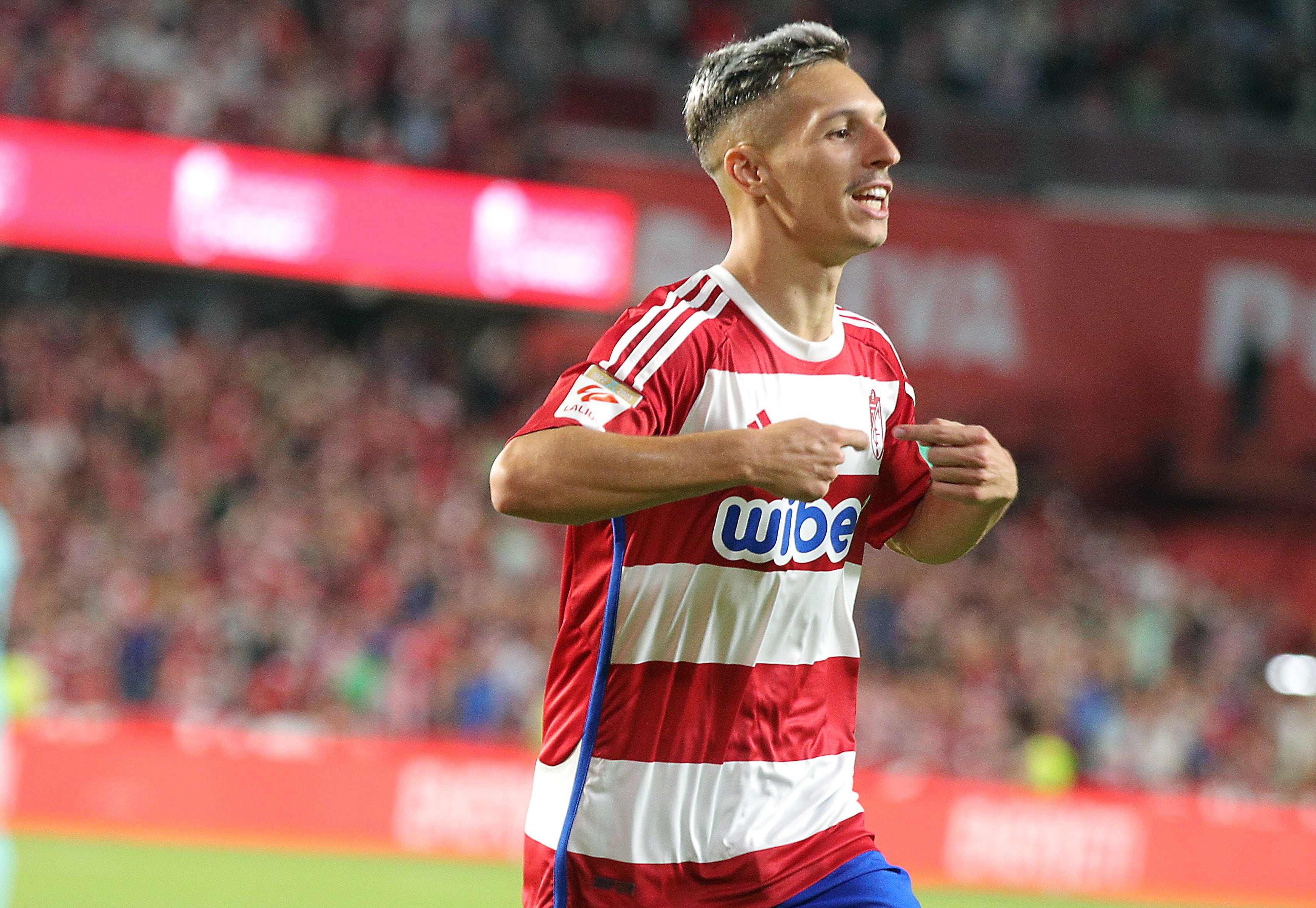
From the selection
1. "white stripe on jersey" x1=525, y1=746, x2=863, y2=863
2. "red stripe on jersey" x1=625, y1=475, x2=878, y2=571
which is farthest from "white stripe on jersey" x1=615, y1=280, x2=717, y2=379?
"white stripe on jersey" x1=525, y1=746, x2=863, y2=863

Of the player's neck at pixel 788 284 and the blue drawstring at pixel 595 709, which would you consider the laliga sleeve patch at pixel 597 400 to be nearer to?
the blue drawstring at pixel 595 709

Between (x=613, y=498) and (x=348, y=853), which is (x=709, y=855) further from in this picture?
(x=348, y=853)

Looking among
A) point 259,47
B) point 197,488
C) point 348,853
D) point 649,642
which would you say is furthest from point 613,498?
point 259,47

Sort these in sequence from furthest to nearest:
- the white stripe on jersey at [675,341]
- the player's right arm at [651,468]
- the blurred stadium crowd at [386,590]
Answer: the blurred stadium crowd at [386,590]
the white stripe on jersey at [675,341]
the player's right arm at [651,468]

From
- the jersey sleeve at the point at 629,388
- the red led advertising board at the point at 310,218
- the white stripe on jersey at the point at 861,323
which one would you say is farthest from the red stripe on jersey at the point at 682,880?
the red led advertising board at the point at 310,218

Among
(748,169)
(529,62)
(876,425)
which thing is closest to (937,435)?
(876,425)

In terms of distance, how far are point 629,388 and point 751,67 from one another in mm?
710

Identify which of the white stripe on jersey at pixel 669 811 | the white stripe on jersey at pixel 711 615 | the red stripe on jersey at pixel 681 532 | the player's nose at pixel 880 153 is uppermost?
the player's nose at pixel 880 153

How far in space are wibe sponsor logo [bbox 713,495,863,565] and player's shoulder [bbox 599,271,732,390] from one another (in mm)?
263

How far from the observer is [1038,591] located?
16.2m

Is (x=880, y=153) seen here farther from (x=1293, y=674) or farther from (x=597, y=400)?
(x=1293, y=674)

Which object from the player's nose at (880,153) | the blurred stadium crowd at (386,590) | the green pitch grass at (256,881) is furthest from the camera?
the blurred stadium crowd at (386,590)

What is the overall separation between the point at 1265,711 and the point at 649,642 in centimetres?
1366

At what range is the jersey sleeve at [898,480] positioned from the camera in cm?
332
